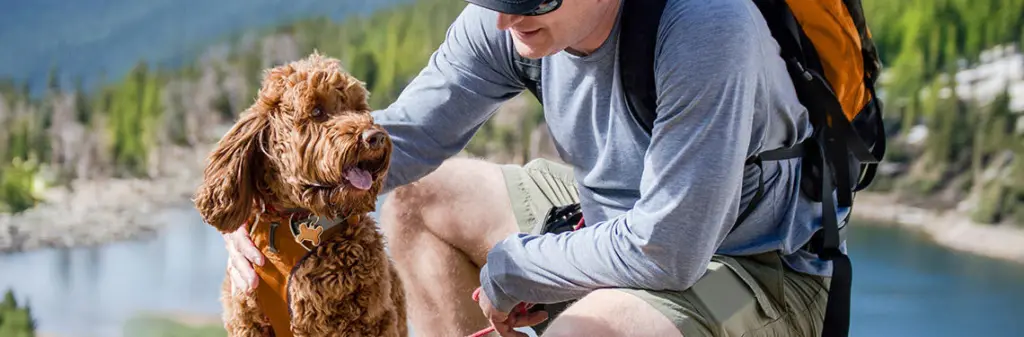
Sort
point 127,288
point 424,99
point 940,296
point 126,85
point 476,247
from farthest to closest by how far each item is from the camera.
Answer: point 126,85 → point 127,288 → point 940,296 → point 476,247 → point 424,99

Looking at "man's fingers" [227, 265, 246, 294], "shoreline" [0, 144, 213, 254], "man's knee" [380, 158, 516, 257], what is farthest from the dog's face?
"shoreline" [0, 144, 213, 254]

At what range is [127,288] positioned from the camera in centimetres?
354

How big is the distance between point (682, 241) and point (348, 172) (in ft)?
1.68

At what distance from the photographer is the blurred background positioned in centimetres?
337

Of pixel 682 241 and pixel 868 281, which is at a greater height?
pixel 682 241

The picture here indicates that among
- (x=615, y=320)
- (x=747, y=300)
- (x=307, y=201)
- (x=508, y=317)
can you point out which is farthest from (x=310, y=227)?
(x=747, y=300)

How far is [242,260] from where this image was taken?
176 cm

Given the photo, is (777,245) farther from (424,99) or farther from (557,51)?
(424,99)

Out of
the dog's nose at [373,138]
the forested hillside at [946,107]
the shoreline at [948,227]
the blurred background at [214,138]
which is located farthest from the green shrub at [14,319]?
the forested hillside at [946,107]

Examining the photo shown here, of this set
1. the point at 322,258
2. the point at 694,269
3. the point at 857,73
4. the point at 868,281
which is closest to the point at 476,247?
the point at 322,258

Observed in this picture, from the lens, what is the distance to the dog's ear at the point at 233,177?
1.68 metres

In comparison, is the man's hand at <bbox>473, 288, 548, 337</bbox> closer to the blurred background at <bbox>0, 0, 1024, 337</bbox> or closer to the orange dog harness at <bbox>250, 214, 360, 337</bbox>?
the orange dog harness at <bbox>250, 214, 360, 337</bbox>

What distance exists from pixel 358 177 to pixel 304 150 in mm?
91

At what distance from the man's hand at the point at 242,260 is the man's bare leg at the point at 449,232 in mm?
498
